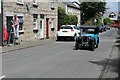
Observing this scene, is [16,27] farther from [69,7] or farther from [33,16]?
[69,7]

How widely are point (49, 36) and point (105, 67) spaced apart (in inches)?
948

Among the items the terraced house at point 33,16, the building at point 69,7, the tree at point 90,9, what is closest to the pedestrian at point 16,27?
the terraced house at point 33,16

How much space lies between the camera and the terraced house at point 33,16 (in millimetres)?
25650

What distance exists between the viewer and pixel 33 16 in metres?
31.6

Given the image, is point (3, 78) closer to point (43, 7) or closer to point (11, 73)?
point (11, 73)

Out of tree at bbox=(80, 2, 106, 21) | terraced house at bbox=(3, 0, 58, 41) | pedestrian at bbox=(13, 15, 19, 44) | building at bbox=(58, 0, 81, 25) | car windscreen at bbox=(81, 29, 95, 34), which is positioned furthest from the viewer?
tree at bbox=(80, 2, 106, 21)

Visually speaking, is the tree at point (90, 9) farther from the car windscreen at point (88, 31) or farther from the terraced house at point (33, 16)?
the car windscreen at point (88, 31)

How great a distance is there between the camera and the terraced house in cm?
2565

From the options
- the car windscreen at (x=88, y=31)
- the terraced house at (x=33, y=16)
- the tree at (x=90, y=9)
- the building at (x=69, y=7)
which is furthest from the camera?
the tree at (x=90, y=9)

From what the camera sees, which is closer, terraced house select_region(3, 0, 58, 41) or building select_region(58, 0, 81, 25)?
terraced house select_region(3, 0, 58, 41)

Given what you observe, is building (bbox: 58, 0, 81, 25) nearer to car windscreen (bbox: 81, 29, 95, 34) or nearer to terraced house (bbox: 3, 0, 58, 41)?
terraced house (bbox: 3, 0, 58, 41)

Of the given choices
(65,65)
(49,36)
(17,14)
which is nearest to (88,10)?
(49,36)

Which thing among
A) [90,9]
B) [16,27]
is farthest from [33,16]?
[90,9]

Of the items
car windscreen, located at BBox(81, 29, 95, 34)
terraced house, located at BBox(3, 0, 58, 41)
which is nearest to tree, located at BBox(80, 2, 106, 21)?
terraced house, located at BBox(3, 0, 58, 41)
